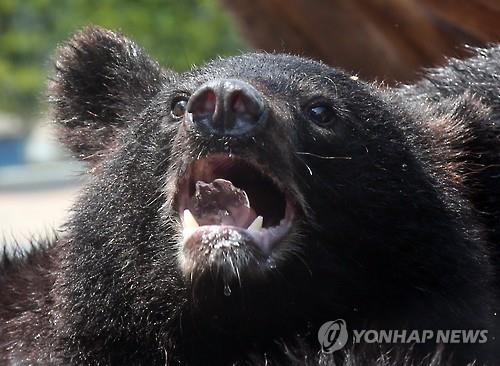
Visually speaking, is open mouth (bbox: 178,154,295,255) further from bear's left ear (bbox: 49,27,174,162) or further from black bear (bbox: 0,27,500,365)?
bear's left ear (bbox: 49,27,174,162)

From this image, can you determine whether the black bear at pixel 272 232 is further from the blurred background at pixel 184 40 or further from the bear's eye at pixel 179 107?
the blurred background at pixel 184 40

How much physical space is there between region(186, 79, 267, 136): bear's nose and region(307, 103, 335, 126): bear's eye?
0.35m

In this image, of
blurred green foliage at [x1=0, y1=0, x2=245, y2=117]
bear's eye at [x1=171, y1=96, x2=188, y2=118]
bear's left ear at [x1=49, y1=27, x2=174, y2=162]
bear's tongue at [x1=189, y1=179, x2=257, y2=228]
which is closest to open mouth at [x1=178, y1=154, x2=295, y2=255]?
bear's tongue at [x1=189, y1=179, x2=257, y2=228]

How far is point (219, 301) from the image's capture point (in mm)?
3148

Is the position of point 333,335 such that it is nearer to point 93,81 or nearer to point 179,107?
point 179,107

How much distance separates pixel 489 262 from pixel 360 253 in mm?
559

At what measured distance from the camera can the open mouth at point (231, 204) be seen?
9.66 ft

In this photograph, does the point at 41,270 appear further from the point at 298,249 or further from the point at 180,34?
the point at 180,34

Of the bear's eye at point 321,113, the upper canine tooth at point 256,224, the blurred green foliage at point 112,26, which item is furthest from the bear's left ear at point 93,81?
the blurred green foliage at point 112,26

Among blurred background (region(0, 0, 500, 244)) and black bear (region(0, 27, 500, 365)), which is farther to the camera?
blurred background (region(0, 0, 500, 244))

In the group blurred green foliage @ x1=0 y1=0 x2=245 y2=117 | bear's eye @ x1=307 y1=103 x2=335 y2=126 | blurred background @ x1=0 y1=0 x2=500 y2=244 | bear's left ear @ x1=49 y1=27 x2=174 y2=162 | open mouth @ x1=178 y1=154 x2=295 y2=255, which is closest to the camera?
open mouth @ x1=178 y1=154 x2=295 y2=255

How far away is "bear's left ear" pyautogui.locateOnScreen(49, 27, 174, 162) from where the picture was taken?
4.02m

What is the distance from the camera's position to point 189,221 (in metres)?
3.03

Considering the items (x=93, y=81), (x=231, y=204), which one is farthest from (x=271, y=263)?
(x=93, y=81)
